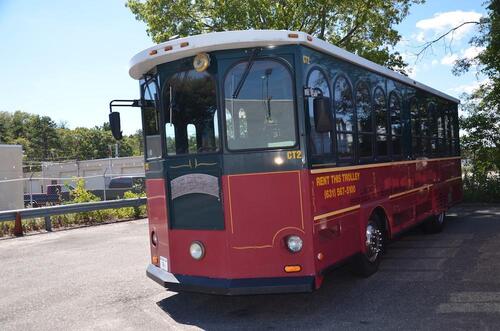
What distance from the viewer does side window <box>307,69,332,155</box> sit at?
534 cm

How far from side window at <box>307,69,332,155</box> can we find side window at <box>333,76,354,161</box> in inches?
11.3

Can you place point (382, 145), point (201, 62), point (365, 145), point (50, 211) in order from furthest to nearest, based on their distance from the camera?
1. point (50, 211)
2. point (382, 145)
3. point (365, 145)
4. point (201, 62)

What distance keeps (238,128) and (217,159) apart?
39 centimetres

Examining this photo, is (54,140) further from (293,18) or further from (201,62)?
(201,62)

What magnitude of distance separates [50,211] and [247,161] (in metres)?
9.47

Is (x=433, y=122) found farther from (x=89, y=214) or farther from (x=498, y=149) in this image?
(x=89, y=214)

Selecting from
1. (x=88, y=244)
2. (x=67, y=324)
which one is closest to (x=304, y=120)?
(x=67, y=324)

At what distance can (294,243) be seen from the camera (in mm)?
5176

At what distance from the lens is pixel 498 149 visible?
1669cm

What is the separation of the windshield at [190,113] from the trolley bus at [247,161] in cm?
1

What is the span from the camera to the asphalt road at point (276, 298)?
5176mm

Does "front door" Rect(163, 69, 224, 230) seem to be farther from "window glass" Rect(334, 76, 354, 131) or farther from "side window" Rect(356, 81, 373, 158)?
"side window" Rect(356, 81, 373, 158)

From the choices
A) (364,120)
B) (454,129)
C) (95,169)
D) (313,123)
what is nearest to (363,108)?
(364,120)

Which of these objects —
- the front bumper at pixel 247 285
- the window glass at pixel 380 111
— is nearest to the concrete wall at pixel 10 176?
the window glass at pixel 380 111
